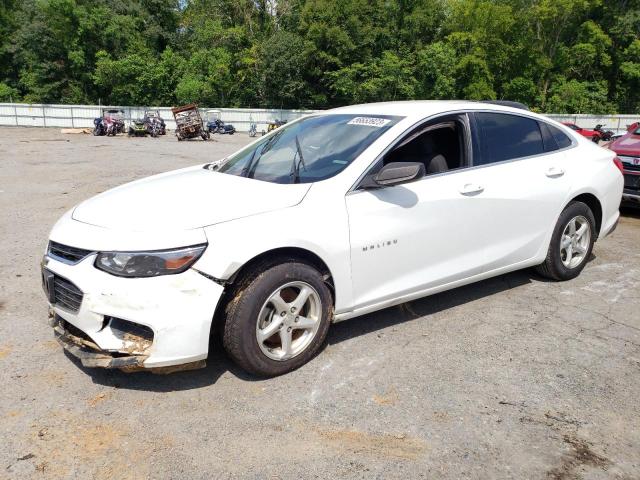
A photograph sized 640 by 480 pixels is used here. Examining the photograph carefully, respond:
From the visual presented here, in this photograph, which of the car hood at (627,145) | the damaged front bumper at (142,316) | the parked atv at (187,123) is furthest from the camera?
the parked atv at (187,123)

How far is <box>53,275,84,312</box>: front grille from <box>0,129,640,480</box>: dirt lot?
0.52 meters

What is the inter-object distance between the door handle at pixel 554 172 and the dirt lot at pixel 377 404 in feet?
3.56

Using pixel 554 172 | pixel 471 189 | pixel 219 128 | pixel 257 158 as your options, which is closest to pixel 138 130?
pixel 219 128

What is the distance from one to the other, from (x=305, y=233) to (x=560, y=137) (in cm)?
296

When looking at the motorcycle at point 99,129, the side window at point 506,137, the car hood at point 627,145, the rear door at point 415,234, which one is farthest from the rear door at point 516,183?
the motorcycle at point 99,129

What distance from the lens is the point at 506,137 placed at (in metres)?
4.44

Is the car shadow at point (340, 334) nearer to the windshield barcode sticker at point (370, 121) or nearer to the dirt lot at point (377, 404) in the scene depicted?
the dirt lot at point (377, 404)

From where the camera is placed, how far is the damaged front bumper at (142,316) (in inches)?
114

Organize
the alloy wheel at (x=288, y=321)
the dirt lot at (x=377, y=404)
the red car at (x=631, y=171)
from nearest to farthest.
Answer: the dirt lot at (x=377, y=404) < the alloy wheel at (x=288, y=321) < the red car at (x=631, y=171)

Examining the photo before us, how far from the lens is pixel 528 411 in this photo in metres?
3.01

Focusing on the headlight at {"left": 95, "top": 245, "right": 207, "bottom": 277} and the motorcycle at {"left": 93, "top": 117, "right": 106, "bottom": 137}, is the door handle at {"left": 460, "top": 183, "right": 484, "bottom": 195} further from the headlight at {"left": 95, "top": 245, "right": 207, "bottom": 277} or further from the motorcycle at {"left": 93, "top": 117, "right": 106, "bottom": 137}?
the motorcycle at {"left": 93, "top": 117, "right": 106, "bottom": 137}

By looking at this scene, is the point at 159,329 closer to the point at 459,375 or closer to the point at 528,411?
the point at 459,375

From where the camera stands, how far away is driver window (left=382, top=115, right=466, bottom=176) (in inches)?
153

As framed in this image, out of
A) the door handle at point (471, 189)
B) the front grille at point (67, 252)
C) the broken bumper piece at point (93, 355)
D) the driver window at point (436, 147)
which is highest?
the driver window at point (436, 147)
